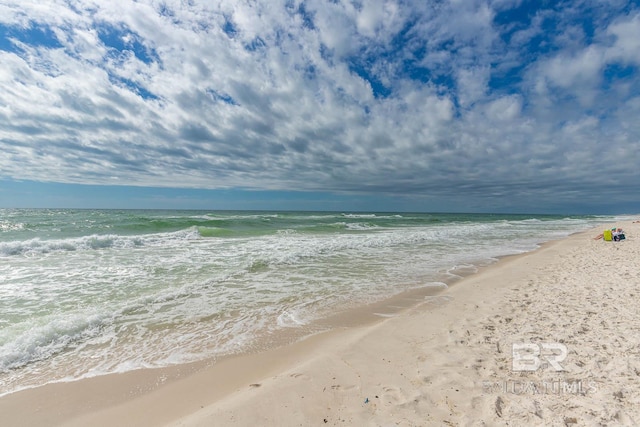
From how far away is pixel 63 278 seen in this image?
860 centimetres

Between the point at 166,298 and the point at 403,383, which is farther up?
the point at 403,383

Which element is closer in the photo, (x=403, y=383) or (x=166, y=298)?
(x=403, y=383)

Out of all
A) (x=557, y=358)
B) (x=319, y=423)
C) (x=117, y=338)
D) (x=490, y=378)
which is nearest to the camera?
(x=319, y=423)

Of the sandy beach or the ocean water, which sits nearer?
the sandy beach

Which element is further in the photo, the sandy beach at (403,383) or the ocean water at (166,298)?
the ocean water at (166,298)

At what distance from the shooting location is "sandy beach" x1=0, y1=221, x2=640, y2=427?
9.44ft

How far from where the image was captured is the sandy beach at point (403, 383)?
2.88 meters

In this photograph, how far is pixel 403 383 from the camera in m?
3.38

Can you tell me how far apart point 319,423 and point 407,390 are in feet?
3.49

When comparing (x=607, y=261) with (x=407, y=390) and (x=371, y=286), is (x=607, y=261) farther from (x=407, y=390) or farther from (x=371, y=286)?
(x=407, y=390)

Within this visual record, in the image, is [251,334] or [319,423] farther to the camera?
[251,334]

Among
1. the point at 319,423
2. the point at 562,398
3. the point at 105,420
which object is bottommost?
the point at 105,420

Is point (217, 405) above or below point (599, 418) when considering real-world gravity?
below

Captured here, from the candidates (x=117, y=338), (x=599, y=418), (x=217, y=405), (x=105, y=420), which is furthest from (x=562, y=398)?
(x=117, y=338)
